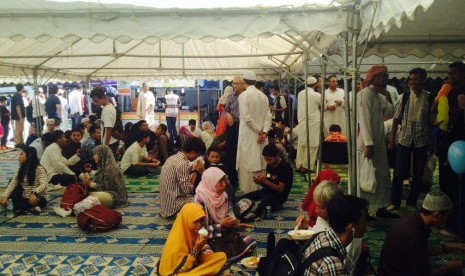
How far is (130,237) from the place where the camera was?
5004 millimetres

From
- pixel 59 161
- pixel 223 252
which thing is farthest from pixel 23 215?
pixel 223 252

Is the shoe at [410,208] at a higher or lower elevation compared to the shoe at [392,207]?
lower

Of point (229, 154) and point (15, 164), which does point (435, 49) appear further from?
point (15, 164)

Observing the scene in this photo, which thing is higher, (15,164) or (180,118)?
(180,118)

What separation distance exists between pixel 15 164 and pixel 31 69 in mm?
2347

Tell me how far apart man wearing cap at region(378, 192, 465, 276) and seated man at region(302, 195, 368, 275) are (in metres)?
0.37

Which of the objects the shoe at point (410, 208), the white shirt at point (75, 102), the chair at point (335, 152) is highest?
the white shirt at point (75, 102)

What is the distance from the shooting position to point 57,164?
7250mm

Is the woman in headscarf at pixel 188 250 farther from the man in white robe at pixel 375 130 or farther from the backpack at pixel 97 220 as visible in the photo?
the man in white robe at pixel 375 130

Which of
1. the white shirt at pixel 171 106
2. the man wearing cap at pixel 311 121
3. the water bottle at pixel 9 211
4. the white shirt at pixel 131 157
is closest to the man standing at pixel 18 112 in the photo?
the white shirt at pixel 171 106

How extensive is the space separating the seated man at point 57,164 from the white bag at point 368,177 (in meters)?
4.72

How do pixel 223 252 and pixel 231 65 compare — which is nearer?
pixel 223 252

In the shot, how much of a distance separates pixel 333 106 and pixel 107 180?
15.3 feet

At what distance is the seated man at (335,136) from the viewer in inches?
317
